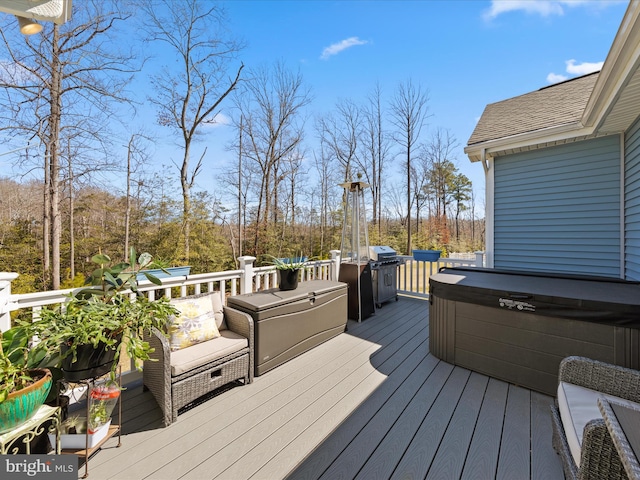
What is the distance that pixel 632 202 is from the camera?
129 inches

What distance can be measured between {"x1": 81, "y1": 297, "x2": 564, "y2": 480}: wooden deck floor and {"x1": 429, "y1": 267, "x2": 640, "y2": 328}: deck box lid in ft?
2.56

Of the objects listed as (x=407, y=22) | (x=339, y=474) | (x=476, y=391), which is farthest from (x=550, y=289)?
(x=407, y=22)

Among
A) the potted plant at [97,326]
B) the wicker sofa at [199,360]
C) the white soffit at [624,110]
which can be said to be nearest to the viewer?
the potted plant at [97,326]

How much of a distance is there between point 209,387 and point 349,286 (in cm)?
274

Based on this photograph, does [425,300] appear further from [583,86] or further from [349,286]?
[583,86]

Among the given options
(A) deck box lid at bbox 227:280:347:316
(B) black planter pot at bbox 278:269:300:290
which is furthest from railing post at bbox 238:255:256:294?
(B) black planter pot at bbox 278:269:300:290

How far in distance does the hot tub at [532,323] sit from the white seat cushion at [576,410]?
79 cm

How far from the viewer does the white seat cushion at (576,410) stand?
1291mm

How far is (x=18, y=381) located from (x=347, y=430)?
6.26ft

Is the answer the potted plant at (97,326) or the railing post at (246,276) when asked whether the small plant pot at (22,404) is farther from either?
the railing post at (246,276)

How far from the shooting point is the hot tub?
2.12 m

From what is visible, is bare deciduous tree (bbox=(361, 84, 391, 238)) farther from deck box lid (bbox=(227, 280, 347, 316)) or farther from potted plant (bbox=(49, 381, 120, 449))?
potted plant (bbox=(49, 381, 120, 449))

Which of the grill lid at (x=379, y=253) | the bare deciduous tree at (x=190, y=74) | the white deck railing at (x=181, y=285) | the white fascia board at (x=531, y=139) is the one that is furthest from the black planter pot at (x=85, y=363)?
the bare deciduous tree at (x=190, y=74)

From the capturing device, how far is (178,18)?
812cm
